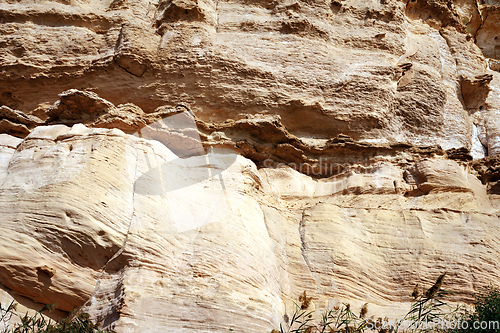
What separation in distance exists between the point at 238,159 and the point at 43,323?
14.2 feet

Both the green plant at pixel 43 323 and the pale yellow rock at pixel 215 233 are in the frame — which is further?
the pale yellow rock at pixel 215 233

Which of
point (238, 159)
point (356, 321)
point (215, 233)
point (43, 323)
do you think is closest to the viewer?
point (43, 323)

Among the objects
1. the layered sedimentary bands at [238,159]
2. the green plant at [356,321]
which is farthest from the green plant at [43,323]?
the green plant at [356,321]

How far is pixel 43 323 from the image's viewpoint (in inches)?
237

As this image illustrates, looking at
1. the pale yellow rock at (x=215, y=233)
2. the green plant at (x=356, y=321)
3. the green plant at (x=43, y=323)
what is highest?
the pale yellow rock at (x=215, y=233)

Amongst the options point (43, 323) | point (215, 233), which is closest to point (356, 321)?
point (215, 233)

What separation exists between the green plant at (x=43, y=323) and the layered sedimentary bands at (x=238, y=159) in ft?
0.76

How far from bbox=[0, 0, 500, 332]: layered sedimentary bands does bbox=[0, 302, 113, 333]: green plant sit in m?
0.23

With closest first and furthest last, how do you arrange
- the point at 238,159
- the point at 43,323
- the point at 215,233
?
the point at 43,323 < the point at 215,233 < the point at 238,159

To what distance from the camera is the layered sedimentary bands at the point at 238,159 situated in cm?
666

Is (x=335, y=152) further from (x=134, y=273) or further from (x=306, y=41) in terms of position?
(x=134, y=273)

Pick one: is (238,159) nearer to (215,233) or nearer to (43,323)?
(215,233)

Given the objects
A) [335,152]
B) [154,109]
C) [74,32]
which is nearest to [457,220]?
[335,152]

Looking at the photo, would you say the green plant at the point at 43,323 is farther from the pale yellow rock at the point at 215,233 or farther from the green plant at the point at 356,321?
the green plant at the point at 356,321
